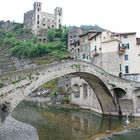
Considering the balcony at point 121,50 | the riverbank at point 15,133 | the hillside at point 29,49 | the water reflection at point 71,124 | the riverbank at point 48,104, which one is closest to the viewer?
the riverbank at point 15,133

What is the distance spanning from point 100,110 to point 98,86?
14.5 feet

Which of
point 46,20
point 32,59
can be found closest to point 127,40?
point 32,59

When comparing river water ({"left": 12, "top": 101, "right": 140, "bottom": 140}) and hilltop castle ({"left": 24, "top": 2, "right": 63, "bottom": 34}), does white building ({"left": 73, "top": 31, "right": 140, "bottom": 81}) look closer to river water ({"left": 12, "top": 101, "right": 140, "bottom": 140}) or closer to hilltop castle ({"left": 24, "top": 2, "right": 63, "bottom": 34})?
river water ({"left": 12, "top": 101, "right": 140, "bottom": 140})

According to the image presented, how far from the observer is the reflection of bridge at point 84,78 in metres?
25.7

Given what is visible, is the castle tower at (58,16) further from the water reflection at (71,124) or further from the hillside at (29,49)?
the water reflection at (71,124)

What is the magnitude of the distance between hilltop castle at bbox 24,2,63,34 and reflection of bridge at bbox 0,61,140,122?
2544 inches

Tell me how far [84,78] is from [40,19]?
67870 millimetres

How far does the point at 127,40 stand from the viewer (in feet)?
158

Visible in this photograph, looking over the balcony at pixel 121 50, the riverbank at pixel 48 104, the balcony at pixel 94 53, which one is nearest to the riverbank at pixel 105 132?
the riverbank at pixel 48 104

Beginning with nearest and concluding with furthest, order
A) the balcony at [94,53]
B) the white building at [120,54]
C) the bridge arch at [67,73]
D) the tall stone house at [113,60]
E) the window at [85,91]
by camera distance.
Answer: the bridge arch at [67,73], the tall stone house at [113,60], the white building at [120,54], the window at [85,91], the balcony at [94,53]

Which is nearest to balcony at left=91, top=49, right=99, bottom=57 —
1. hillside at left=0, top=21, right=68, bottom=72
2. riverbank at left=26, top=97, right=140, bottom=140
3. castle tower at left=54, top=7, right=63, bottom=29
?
riverbank at left=26, top=97, right=140, bottom=140

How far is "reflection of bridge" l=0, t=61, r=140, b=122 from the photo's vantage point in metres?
25.7

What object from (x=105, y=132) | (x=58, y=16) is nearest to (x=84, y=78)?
(x=105, y=132)

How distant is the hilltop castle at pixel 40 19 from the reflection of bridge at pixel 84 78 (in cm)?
6461
